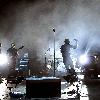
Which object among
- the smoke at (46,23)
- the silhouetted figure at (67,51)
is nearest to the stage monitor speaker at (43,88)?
the silhouetted figure at (67,51)

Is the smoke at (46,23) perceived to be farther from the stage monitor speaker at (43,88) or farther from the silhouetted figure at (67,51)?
the stage monitor speaker at (43,88)

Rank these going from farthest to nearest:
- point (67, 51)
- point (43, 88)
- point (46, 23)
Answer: point (46, 23) → point (67, 51) → point (43, 88)

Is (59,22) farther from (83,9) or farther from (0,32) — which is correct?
(0,32)

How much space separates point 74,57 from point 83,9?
4924 millimetres

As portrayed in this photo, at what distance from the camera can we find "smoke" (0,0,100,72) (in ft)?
68.0

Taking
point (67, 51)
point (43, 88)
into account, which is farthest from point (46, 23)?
point (43, 88)

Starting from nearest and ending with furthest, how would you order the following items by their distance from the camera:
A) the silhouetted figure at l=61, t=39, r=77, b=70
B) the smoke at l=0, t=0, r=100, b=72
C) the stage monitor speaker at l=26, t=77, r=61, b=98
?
the stage monitor speaker at l=26, t=77, r=61, b=98, the silhouetted figure at l=61, t=39, r=77, b=70, the smoke at l=0, t=0, r=100, b=72

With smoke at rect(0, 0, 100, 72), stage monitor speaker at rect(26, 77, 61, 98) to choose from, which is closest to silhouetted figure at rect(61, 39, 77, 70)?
stage monitor speaker at rect(26, 77, 61, 98)

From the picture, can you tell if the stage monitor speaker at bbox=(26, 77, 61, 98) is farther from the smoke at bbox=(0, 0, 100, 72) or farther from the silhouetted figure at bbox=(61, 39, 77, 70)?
the smoke at bbox=(0, 0, 100, 72)

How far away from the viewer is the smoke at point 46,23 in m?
20.7

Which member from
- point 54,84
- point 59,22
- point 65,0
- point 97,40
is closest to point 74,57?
point 97,40

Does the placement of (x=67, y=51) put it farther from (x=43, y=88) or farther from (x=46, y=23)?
(x=46, y=23)

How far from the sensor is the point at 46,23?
72.1ft

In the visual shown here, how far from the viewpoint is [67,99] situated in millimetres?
7727
